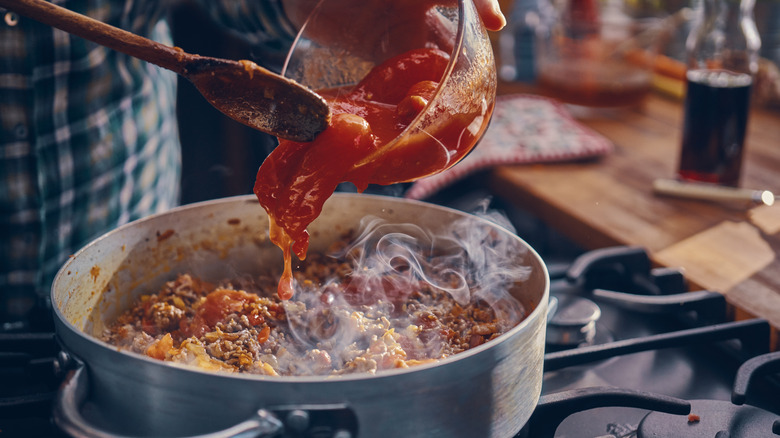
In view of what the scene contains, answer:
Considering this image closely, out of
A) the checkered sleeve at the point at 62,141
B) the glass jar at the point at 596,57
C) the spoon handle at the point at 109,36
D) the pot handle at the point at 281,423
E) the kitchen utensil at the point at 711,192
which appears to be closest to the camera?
the pot handle at the point at 281,423

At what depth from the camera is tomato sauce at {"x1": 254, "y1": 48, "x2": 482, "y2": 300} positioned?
34.3 inches

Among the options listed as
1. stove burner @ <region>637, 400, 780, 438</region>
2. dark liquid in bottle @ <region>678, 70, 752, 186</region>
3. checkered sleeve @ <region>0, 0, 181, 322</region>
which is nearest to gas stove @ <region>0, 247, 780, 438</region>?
stove burner @ <region>637, 400, 780, 438</region>

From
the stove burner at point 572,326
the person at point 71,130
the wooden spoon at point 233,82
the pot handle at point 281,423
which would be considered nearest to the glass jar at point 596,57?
the person at point 71,130

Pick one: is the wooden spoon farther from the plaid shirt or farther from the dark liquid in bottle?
the dark liquid in bottle

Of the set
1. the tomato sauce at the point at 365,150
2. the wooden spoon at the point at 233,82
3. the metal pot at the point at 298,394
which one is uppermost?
the wooden spoon at the point at 233,82

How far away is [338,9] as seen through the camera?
42.7 inches

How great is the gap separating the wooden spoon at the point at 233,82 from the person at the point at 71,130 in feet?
1.57

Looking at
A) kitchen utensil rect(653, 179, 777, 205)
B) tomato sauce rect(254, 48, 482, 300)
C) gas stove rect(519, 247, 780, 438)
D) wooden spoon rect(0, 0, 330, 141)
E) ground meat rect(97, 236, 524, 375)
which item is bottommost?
gas stove rect(519, 247, 780, 438)

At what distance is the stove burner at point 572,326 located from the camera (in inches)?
43.2

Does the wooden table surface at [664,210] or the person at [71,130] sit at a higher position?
the person at [71,130]

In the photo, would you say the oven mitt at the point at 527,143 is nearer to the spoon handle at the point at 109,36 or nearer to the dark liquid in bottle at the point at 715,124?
the dark liquid in bottle at the point at 715,124

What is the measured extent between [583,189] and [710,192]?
296mm

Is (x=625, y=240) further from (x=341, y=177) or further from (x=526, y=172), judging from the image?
(x=341, y=177)

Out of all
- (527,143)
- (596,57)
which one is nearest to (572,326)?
(527,143)
